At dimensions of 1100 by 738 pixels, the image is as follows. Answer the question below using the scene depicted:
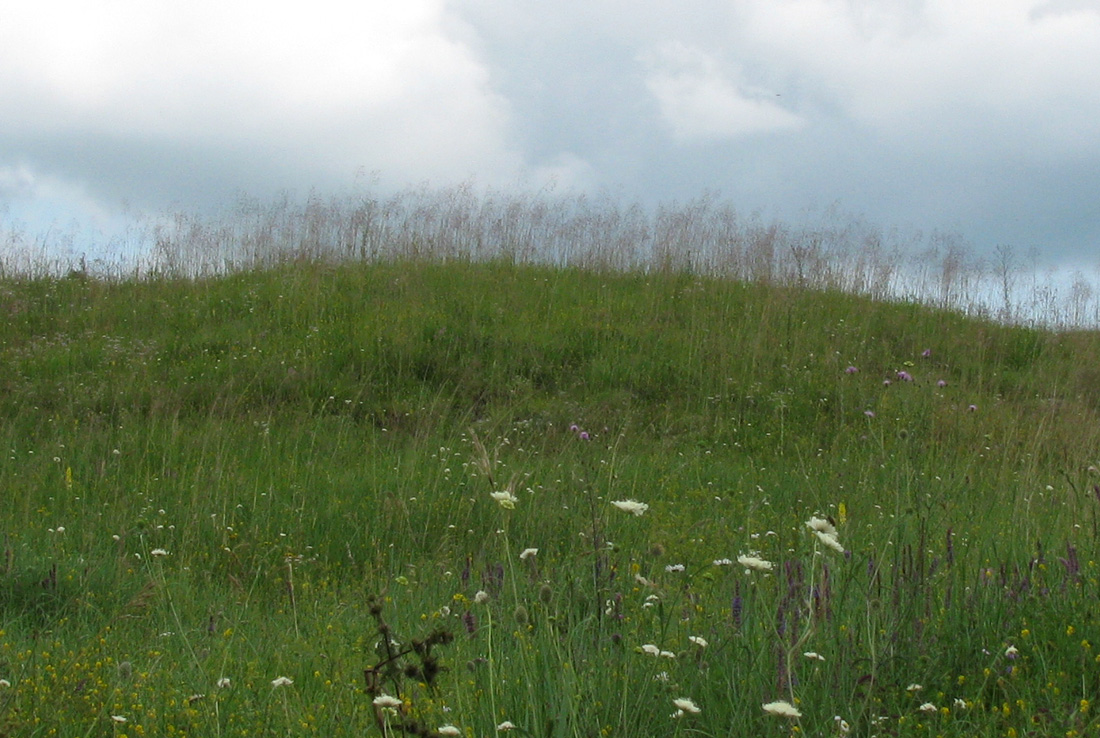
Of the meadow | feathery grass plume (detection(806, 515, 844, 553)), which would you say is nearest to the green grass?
the meadow

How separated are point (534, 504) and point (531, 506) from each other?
10 centimetres

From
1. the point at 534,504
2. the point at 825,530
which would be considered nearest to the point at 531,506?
the point at 534,504

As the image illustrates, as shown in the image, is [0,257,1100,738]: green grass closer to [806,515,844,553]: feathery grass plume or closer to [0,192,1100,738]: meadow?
[0,192,1100,738]: meadow

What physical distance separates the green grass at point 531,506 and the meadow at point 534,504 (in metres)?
0.02

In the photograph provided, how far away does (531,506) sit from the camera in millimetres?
4922

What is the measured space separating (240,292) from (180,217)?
2.88 meters

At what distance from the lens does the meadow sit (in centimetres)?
220

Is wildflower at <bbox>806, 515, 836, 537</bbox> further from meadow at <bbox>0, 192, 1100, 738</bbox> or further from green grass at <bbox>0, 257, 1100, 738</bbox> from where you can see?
green grass at <bbox>0, 257, 1100, 738</bbox>

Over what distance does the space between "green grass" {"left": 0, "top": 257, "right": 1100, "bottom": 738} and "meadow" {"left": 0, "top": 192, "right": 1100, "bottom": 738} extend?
2 cm

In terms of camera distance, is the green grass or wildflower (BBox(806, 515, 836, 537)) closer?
wildflower (BBox(806, 515, 836, 537))

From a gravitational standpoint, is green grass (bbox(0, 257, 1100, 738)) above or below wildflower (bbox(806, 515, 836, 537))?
below

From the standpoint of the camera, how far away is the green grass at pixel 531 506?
2.23m

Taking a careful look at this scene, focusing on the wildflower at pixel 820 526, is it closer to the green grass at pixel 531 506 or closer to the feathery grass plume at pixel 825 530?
the feathery grass plume at pixel 825 530

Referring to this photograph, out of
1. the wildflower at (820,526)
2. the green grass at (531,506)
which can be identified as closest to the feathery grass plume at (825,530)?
the wildflower at (820,526)
